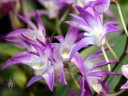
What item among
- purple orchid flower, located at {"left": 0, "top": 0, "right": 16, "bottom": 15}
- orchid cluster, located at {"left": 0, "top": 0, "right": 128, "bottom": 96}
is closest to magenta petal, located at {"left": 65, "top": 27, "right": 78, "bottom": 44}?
orchid cluster, located at {"left": 0, "top": 0, "right": 128, "bottom": 96}

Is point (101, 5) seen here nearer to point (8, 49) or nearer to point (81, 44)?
point (81, 44)

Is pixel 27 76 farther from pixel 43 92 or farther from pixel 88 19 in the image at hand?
pixel 88 19

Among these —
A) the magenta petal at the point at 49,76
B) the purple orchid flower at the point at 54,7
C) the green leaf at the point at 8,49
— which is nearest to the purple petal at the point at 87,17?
the magenta petal at the point at 49,76

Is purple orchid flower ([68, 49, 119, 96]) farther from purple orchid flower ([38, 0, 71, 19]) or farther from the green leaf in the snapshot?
purple orchid flower ([38, 0, 71, 19])

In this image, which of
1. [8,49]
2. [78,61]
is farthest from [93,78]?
[8,49]

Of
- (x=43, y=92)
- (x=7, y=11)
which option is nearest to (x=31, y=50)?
(x=43, y=92)
